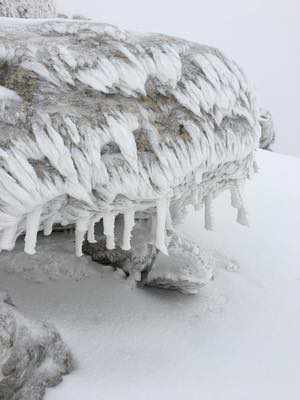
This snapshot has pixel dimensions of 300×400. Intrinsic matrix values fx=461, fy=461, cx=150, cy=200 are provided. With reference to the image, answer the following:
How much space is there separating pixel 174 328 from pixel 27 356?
979 millimetres

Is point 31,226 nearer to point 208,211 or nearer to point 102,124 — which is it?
point 102,124

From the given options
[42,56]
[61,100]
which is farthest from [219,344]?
[42,56]

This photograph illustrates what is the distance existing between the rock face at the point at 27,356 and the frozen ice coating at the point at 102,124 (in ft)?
1.25

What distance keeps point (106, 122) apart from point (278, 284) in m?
1.91

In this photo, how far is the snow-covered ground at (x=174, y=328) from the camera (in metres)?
2.33

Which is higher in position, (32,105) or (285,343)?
(32,105)

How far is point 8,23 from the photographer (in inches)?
98.5

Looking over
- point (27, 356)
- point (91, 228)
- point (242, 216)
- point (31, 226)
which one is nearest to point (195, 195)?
point (242, 216)

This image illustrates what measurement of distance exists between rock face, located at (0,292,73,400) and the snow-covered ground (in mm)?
79

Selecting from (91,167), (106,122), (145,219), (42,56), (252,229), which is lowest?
(252,229)

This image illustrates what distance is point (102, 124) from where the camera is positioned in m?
2.07

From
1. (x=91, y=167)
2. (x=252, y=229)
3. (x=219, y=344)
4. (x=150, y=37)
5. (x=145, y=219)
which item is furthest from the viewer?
(x=252, y=229)

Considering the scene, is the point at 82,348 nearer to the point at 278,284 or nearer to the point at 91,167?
the point at 91,167

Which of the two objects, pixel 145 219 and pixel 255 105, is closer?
pixel 255 105
